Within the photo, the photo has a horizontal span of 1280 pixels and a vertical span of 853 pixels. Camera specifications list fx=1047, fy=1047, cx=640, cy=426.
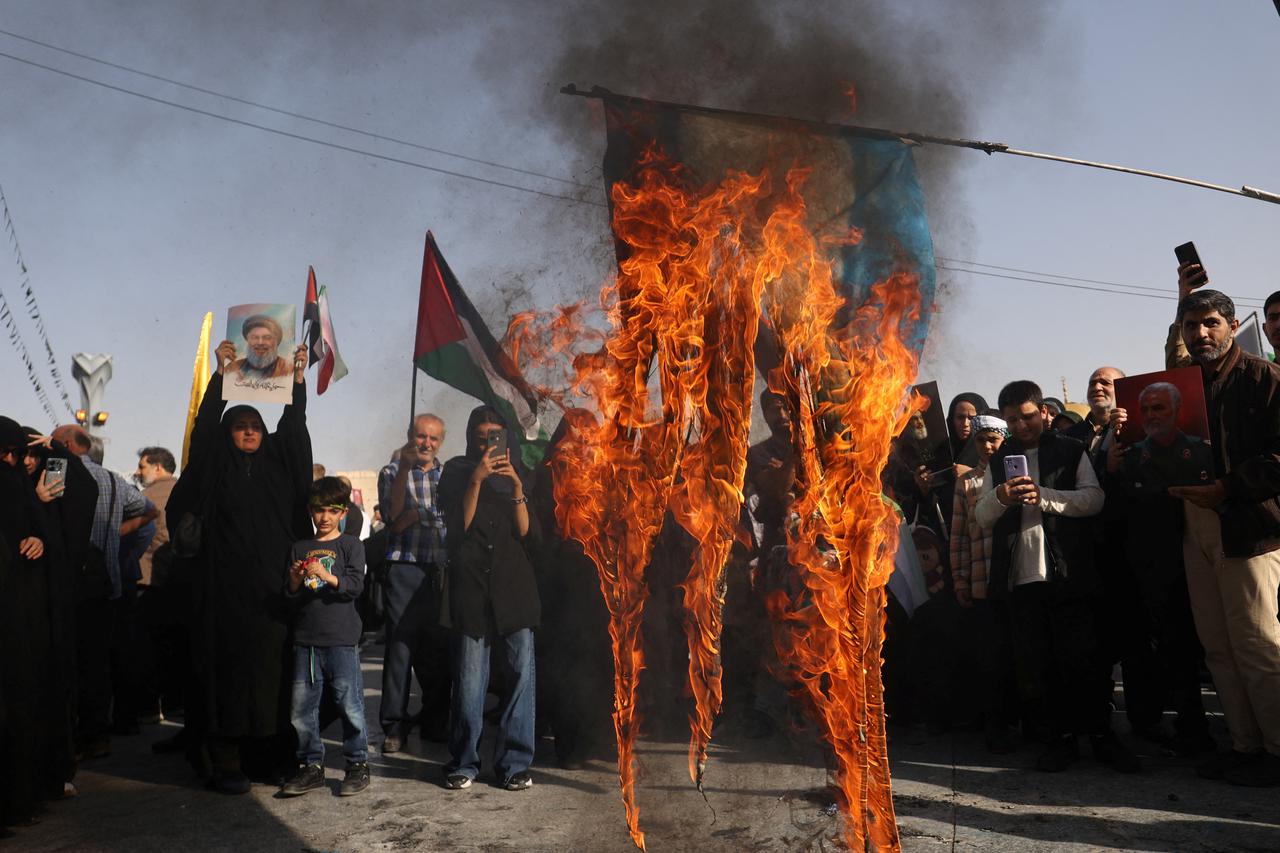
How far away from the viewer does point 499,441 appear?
19.1ft

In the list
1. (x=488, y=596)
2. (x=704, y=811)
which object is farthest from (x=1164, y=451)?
(x=488, y=596)

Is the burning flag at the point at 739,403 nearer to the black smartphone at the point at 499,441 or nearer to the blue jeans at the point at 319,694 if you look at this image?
the black smartphone at the point at 499,441

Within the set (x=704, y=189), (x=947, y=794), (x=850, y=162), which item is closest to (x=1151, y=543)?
(x=947, y=794)

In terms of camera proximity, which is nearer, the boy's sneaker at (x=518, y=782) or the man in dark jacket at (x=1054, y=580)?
the boy's sneaker at (x=518, y=782)

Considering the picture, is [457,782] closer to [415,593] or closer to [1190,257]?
[415,593]

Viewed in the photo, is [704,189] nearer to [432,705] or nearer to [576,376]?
[576,376]

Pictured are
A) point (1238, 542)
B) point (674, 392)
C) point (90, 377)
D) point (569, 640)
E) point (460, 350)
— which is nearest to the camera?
point (674, 392)

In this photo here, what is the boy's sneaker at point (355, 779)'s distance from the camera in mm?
5578

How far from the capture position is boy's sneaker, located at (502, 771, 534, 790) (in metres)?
5.63

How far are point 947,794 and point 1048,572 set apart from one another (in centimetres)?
146

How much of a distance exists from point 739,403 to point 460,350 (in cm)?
443

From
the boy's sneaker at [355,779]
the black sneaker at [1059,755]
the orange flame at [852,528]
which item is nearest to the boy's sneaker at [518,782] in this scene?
the boy's sneaker at [355,779]

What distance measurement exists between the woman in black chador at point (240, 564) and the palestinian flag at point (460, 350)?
1.78 meters

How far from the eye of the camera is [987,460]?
6.59 metres
